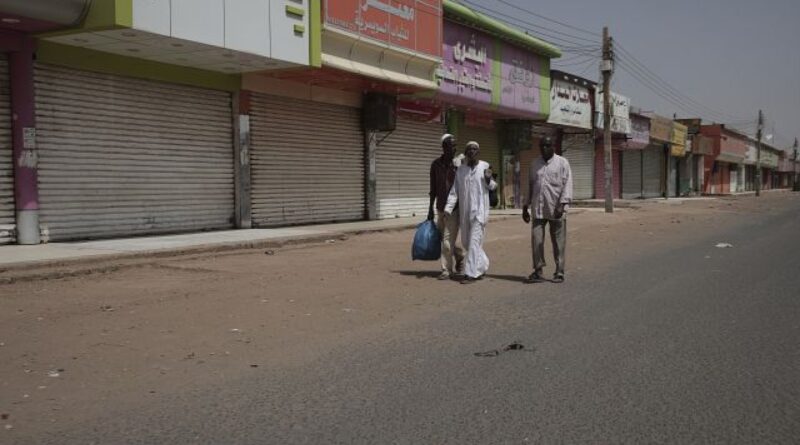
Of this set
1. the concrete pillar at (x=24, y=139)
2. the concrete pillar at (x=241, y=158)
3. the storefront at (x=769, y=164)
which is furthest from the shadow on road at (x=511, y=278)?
the storefront at (x=769, y=164)

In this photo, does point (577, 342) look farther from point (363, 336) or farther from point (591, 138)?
point (591, 138)

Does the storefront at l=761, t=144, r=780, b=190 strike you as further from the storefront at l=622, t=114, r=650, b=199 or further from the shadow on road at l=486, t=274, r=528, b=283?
the shadow on road at l=486, t=274, r=528, b=283

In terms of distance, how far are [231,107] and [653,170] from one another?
40157 millimetres

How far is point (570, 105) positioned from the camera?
32.3 metres

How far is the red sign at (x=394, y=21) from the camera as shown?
16406mm

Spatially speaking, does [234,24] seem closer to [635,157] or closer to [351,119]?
[351,119]

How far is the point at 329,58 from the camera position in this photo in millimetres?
16078

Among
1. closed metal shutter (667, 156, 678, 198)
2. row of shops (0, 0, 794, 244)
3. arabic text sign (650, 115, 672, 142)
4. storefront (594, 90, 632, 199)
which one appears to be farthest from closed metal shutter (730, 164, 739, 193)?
row of shops (0, 0, 794, 244)

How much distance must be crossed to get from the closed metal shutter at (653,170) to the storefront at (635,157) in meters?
1.00

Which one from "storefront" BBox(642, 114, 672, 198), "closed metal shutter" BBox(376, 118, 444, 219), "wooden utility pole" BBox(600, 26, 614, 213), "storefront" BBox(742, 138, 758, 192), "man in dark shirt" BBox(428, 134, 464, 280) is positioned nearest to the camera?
"man in dark shirt" BBox(428, 134, 464, 280)

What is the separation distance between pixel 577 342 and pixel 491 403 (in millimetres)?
1706

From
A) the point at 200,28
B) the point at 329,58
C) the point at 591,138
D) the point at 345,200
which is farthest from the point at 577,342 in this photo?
the point at 591,138

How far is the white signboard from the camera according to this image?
35.2 m

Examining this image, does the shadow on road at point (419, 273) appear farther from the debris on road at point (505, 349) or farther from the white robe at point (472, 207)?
the debris on road at point (505, 349)
